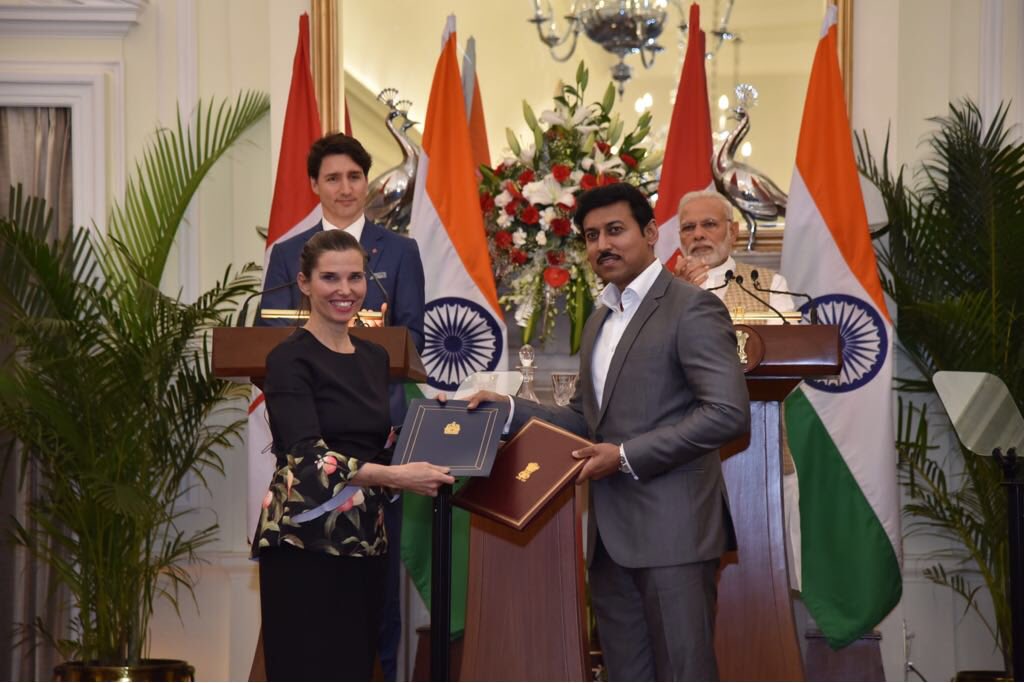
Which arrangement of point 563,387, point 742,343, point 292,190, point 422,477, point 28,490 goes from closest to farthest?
1. point 422,477
2. point 742,343
3. point 563,387
4. point 292,190
5. point 28,490

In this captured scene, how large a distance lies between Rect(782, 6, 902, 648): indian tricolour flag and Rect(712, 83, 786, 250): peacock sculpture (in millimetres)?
223

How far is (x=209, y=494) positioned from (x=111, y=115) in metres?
1.81

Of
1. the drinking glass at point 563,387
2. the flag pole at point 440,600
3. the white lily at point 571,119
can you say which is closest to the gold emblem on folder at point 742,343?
the drinking glass at point 563,387

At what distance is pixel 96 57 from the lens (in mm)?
6230

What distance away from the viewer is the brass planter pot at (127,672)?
17.1ft

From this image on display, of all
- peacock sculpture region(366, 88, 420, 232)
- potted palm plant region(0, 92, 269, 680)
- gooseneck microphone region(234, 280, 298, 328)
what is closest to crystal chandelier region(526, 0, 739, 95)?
peacock sculpture region(366, 88, 420, 232)

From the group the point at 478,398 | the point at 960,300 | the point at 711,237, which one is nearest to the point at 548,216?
the point at 711,237

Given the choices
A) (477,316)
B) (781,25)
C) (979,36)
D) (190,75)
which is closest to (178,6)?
(190,75)

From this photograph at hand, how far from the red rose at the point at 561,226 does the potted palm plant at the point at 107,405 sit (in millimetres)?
1234

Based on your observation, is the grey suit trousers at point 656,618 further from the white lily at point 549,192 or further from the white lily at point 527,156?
the white lily at point 527,156

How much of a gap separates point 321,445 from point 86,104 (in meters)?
3.81

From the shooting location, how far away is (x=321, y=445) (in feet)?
9.81

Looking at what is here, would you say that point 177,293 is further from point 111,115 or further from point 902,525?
point 902,525

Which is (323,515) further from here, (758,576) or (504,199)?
(504,199)
